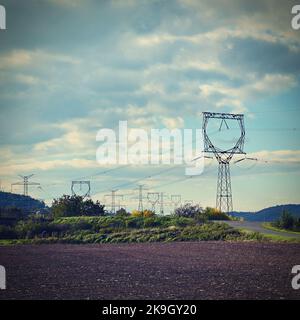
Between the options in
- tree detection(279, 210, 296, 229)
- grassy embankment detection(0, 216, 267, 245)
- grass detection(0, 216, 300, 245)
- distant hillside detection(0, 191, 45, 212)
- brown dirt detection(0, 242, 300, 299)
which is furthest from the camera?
distant hillside detection(0, 191, 45, 212)

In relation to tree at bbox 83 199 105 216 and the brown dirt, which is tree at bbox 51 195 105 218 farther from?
the brown dirt

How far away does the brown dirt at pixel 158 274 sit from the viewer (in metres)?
21.0

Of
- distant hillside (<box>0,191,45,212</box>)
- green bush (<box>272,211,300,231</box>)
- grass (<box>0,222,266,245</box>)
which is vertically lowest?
grass (<box>0,222,266,245</box>)

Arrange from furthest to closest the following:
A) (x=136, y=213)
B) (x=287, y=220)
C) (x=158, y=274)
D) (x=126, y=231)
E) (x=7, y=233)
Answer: (x=136, y=213) < (x=7, y=233) < (x=126, y=231) < (x=287, y=220) < (x=158, y=274)

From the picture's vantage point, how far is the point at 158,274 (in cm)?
2588

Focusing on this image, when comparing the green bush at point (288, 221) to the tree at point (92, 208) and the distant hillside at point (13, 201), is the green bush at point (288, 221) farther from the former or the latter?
the distant hillside at point (13, 201)

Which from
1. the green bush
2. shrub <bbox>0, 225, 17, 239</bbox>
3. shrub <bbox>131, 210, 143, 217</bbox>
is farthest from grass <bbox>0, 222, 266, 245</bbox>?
shrub <bbox>131, 210, 143, 217</bbox>

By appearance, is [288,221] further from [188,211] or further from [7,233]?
[7,233]

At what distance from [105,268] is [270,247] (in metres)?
14.5

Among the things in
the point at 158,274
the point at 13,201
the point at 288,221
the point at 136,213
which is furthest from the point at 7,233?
the point at 13,201

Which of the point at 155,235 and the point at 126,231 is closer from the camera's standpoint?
the point at 155,235

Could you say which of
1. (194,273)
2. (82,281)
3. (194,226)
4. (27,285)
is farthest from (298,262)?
(194,226)

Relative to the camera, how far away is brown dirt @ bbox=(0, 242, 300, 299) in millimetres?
20953

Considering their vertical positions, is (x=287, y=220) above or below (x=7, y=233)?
above
